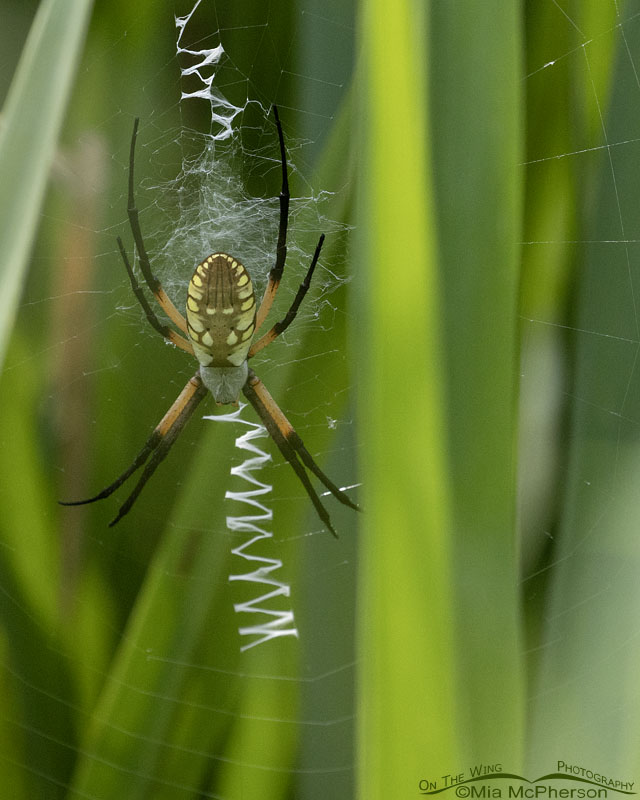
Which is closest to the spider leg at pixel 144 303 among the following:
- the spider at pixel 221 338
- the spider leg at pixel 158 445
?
the spider at pixel 221 338

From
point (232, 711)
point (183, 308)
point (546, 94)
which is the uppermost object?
point (546, 94)

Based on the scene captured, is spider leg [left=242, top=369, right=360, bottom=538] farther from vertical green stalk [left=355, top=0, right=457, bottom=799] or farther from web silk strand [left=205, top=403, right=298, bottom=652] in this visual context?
vertical green stalk [left=355, top=0, right=457, bottom=799]

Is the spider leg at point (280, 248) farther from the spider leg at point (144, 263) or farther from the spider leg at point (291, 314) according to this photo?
the spider leg at point (144, 263)

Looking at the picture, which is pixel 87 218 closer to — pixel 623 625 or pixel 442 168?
pixel 442 168

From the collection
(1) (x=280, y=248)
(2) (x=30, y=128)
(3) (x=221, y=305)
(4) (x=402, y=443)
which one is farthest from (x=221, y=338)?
(4) (x=402, y=443)

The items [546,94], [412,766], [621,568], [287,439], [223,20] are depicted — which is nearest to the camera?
[412,766]

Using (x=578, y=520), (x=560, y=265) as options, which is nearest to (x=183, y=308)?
(x=560, y=265)

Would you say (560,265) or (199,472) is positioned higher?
(560,265)
